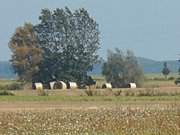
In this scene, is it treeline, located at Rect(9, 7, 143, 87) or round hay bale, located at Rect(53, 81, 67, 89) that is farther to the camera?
treeline, located at Rect(9, 7, 143, 87)

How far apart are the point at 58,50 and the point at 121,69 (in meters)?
10.6

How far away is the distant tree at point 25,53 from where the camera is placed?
353ft

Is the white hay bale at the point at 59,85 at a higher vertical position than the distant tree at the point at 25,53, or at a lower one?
lower

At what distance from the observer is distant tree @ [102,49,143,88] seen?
352ft

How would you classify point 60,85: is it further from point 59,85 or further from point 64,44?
point 64,44

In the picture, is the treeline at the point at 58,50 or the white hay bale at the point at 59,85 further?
the treeline at the point at 58,50

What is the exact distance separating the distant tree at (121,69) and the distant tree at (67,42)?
8.47 feet

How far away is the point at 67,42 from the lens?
11350 cm

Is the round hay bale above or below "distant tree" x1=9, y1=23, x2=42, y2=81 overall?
below

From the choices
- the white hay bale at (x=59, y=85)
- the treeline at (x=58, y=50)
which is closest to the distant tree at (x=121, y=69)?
the treeline at (x=58, y=50)

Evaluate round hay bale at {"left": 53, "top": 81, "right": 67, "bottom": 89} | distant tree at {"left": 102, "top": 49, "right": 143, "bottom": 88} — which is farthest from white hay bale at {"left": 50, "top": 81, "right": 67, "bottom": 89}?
distant tree at {"left": 102, "top": 49, "right": 143, "bottom": 88}

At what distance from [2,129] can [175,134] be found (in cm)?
469

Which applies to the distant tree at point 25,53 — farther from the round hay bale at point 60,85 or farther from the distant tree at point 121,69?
the round hay bale at point 60,85

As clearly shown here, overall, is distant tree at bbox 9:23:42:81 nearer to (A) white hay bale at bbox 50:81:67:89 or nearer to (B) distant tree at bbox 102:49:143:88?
(B) distant tree at bbox 102:49:143:88
